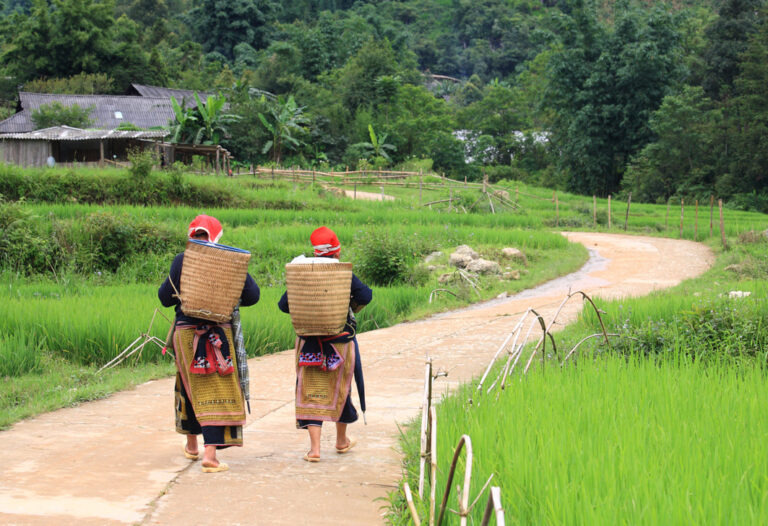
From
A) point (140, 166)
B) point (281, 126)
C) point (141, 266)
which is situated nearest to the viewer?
point (141, 266)

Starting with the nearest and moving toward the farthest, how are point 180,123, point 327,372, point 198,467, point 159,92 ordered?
point 198,467 < point 327,372 < point 180,123 < point 159,92

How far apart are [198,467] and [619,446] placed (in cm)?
237

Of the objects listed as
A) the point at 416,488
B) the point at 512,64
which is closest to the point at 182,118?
the point at 416,488

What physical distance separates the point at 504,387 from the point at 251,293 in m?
1.63

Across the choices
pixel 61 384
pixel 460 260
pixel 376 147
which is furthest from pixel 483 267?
pixel 376 147

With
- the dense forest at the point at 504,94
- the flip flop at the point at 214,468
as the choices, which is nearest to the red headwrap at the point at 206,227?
the flip flop at the point at 214,468

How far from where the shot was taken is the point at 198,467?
185 inches

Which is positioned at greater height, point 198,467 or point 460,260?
point 460,260

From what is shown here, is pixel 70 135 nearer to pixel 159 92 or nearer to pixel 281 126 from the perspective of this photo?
pixel 281 126

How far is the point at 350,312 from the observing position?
5086 mm

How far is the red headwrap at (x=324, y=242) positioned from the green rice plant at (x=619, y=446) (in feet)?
3.65

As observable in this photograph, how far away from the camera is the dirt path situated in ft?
12.7

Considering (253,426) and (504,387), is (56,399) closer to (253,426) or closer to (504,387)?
(253,426)

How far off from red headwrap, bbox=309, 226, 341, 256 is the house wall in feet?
90.4
